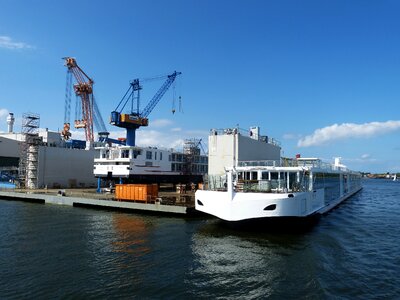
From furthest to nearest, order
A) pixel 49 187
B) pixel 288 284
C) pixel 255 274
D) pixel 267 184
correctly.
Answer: pixel 49 187 → pixel 267 184 → pixel 255 274 → pixel 288 284

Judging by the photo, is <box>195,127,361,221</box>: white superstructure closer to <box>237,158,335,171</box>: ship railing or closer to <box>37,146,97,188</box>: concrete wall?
<box>237,158,335,171</box>: ship railing

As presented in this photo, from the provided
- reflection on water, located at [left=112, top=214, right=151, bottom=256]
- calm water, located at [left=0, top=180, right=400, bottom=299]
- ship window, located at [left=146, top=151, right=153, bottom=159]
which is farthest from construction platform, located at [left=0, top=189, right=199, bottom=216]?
ship window, located at [left=146, top=151, right=153, bottom=159]

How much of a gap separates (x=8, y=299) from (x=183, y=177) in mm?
44455

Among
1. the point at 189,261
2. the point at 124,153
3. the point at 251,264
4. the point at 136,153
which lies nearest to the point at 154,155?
the point at 136,153

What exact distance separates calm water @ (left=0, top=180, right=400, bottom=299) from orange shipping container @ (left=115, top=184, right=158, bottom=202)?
596 centimetres

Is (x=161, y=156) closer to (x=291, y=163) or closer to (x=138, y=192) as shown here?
(x=138, y=192)

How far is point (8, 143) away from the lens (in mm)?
67750

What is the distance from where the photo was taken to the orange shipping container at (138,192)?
114 ft

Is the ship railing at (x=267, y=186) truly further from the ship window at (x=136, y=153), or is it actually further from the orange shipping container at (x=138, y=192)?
the ship window at (x=136, y=153)

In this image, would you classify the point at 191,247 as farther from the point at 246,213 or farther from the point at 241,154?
the point at 241,154

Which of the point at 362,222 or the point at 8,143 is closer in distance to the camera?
the point at 362,222

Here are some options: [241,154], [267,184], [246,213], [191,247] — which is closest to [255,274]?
[191,247]

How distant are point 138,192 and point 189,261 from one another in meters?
18.5

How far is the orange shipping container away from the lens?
34.8m
